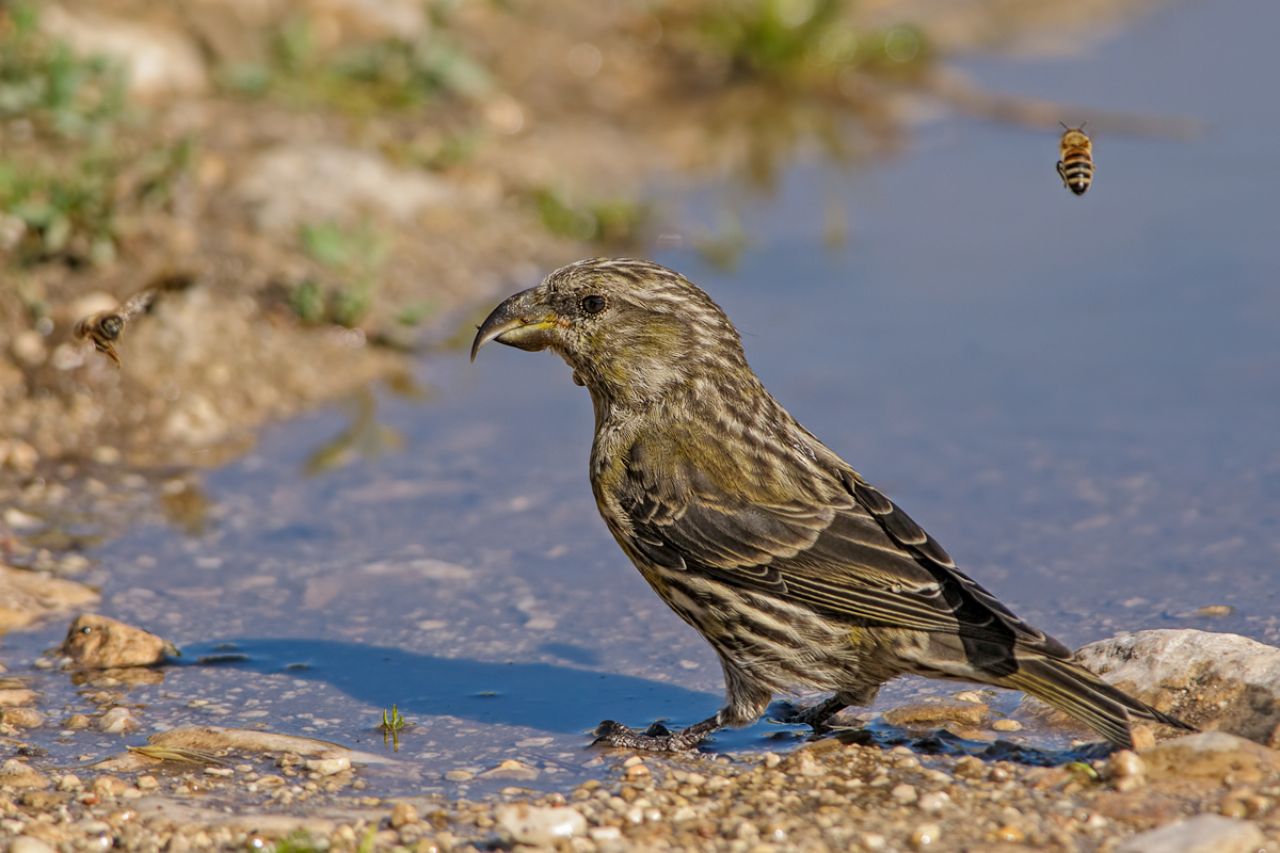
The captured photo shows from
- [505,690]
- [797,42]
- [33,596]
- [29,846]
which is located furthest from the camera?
[797,42]

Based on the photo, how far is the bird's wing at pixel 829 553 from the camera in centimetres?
541

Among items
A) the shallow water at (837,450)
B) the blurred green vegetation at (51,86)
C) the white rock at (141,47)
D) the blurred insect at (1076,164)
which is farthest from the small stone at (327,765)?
the white rock at (141,47)

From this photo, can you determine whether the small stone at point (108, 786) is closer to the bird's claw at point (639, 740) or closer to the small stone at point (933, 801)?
the bird's claw at point (639, 740)

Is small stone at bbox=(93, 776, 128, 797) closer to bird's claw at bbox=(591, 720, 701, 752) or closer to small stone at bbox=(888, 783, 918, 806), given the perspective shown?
bird's claw at bbox=(591, 720, 701, 752)

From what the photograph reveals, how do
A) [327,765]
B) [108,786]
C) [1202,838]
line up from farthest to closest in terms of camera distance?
[327,765]
[108,786]
[1202,838]

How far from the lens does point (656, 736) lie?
225 inches

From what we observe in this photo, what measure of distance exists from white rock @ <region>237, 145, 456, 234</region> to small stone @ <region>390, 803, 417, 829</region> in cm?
522

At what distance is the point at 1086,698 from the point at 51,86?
666cm

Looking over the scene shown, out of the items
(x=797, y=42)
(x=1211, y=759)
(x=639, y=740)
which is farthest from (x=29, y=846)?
(x=797, y=42)

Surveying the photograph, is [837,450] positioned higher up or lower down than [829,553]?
higher up

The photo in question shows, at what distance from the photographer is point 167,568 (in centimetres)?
712

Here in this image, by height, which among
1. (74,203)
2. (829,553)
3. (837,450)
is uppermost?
(74,203)

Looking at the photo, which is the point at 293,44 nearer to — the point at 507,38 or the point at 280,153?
the point at 280,153

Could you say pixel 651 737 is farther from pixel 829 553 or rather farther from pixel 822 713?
pixel 829 553
